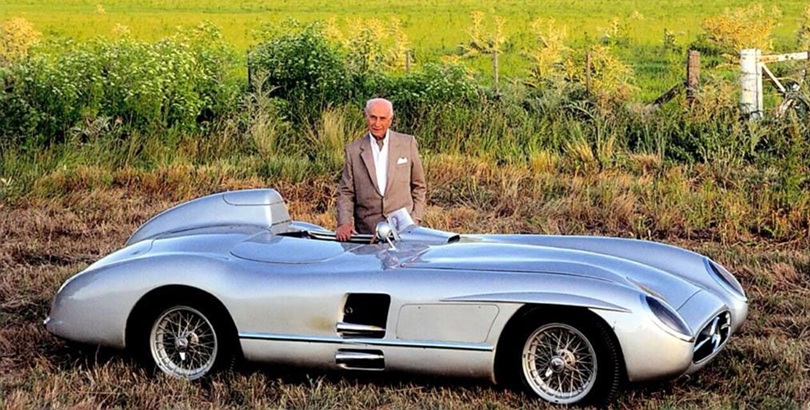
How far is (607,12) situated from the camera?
42.6m

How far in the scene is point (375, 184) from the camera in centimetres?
748

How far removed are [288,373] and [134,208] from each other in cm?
638

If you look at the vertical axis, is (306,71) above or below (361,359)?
above

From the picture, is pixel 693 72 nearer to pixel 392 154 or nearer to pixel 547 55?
pixel 547 55

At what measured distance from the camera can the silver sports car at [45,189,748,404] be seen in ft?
17.8

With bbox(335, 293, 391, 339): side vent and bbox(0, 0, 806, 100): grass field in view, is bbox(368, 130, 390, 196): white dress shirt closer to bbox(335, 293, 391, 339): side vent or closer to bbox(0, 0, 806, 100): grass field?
bbox(335, 293, 391, 339): side vent

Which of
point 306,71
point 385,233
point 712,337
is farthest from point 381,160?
point 306,71

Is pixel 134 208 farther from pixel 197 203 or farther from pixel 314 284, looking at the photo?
pixel 314 284

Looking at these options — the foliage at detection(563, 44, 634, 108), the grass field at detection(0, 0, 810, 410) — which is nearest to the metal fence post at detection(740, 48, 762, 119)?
the grass field at detection(0, 0, 810, 410)

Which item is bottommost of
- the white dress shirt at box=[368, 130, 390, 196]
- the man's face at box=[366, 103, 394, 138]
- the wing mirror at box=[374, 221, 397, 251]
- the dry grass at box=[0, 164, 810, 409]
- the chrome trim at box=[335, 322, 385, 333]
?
the dry grass at box=[0, 164, 810, 409]

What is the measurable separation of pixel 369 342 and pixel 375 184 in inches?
77.2

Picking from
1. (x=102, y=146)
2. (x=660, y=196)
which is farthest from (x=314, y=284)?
(x=102, y=146)

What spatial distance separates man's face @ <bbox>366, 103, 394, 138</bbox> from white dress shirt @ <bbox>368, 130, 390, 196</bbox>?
107mm

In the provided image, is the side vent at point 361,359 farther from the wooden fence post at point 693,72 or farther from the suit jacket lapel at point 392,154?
the wooden fence post at point 693,72
